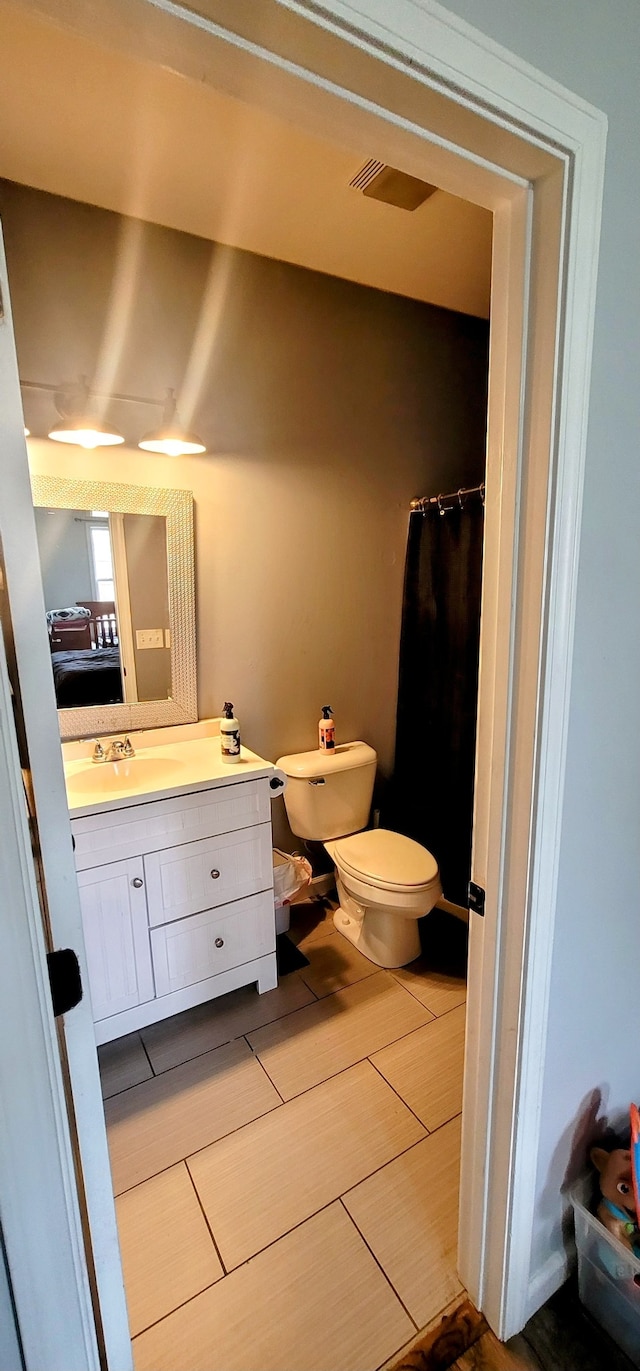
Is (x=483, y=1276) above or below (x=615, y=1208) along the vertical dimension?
below

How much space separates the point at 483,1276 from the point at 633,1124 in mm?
436

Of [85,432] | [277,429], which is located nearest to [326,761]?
[277,429]

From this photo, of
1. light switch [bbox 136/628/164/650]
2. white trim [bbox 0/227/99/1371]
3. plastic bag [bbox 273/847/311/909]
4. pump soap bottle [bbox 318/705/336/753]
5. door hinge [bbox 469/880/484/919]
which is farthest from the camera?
pump soap bottle [bbox 318/705/336/753]

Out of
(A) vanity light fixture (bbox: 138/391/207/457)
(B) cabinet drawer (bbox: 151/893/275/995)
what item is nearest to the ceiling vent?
(A) vanity light fixture (bbox: 138/391/207/457)

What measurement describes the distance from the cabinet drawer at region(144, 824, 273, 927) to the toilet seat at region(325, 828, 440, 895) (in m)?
0.33

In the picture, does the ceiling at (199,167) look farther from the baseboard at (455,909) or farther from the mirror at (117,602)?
the baseboard at (455,909)

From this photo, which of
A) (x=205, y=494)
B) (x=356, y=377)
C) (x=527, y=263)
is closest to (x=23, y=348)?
(x=205, y=494)

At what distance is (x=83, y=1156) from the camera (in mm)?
683

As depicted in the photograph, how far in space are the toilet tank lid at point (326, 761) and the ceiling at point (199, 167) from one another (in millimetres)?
1762

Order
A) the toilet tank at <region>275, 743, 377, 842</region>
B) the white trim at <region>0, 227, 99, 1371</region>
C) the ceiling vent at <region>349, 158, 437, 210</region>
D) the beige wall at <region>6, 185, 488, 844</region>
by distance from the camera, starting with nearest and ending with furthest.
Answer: the white trim at <region>0, 227, 99, 1371</region>
the ceiling vent at <region>349, 158, 437, 210</region>
the beige wall at <region>6, 185, 488, 844</region>
the toilet tank at <region>275, 743, 377, 842</region>

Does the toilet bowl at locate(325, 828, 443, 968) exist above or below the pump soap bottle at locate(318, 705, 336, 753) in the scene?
below

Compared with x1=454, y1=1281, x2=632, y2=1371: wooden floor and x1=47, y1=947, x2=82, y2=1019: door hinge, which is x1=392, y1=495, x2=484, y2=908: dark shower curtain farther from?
x1=47, y1=947, x2=82, y2=1019: door hinge

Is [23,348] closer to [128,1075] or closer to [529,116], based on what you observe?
[529,116]

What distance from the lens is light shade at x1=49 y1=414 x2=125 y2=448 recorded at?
65.3 inches
